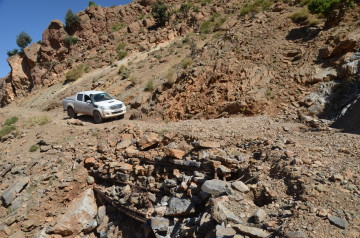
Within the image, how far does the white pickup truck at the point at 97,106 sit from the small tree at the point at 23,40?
28507mm

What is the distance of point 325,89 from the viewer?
9.86 metres

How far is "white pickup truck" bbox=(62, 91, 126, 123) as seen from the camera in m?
12.5

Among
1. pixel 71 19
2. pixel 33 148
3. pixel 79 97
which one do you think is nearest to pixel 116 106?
pixel 79 97

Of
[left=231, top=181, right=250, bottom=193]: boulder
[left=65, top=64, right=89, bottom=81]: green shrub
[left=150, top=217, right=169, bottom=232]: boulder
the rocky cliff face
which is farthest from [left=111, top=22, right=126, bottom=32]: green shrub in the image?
[left=231, top=181, right=250, bottom=193]: boulder

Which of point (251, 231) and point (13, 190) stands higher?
point (251, 231)

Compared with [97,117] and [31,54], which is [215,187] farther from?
[31,54]

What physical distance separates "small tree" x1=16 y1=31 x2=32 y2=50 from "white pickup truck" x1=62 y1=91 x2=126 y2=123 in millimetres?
28507

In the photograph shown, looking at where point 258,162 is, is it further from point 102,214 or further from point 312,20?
point 312,20

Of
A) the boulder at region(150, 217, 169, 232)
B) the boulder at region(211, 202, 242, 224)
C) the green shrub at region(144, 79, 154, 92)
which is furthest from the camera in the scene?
the green shrub at region(144, 79, 154, 92)

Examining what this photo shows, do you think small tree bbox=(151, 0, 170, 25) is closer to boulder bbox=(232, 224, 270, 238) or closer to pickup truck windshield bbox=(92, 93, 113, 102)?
pickup truck windshield bbox=(92, 93, 113, 102)

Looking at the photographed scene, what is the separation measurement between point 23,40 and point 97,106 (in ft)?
102

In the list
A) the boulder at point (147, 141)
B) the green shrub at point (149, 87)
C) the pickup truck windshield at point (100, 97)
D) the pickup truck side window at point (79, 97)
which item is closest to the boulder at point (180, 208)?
the boulder at point (147, 141)

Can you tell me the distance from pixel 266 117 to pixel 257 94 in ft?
4.92

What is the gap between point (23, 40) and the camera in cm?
3600
